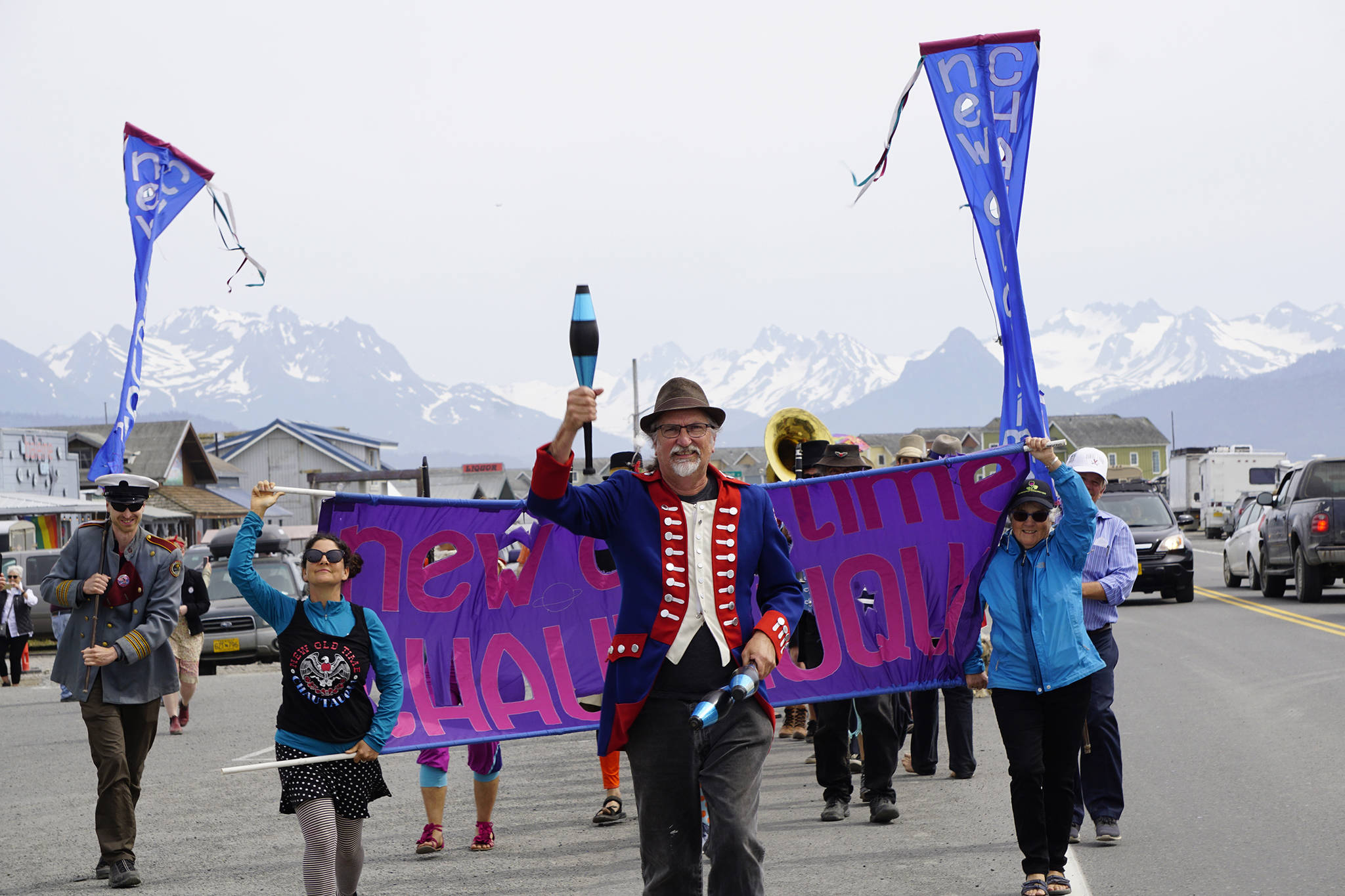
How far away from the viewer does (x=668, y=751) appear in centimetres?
465

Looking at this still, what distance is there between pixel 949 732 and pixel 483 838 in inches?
132

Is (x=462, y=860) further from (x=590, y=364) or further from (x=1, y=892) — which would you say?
(x=590, y=364)

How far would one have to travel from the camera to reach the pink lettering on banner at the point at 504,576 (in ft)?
24.3

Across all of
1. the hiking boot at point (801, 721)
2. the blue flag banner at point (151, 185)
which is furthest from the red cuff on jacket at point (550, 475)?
the blue flag banner at point (151, 185)

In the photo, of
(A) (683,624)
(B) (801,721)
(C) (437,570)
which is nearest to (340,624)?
(C) (437,570)

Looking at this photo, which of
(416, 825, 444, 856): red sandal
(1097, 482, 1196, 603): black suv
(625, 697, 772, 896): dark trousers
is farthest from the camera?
(1097, 482, 1196, 603): black suv

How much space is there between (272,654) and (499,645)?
1323cm

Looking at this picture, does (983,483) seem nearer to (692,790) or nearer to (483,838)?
(692,790)

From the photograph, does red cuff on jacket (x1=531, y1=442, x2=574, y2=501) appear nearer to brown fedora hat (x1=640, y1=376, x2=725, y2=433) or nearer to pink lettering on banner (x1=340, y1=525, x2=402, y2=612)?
brown fedora hat (x1=640, y1=376, x2=725, y2=433)

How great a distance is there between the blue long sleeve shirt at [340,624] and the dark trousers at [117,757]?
1807 millimetres

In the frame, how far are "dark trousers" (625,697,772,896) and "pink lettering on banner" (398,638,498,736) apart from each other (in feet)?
8.50

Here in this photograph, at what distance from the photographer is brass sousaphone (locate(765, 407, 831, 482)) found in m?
12.8

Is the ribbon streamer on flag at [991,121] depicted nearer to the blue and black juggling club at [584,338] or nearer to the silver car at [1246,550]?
the blue and black juggling club at [584,338]

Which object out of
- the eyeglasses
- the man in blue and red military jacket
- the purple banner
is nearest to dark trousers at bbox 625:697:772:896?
the man in blue and red military jacket
